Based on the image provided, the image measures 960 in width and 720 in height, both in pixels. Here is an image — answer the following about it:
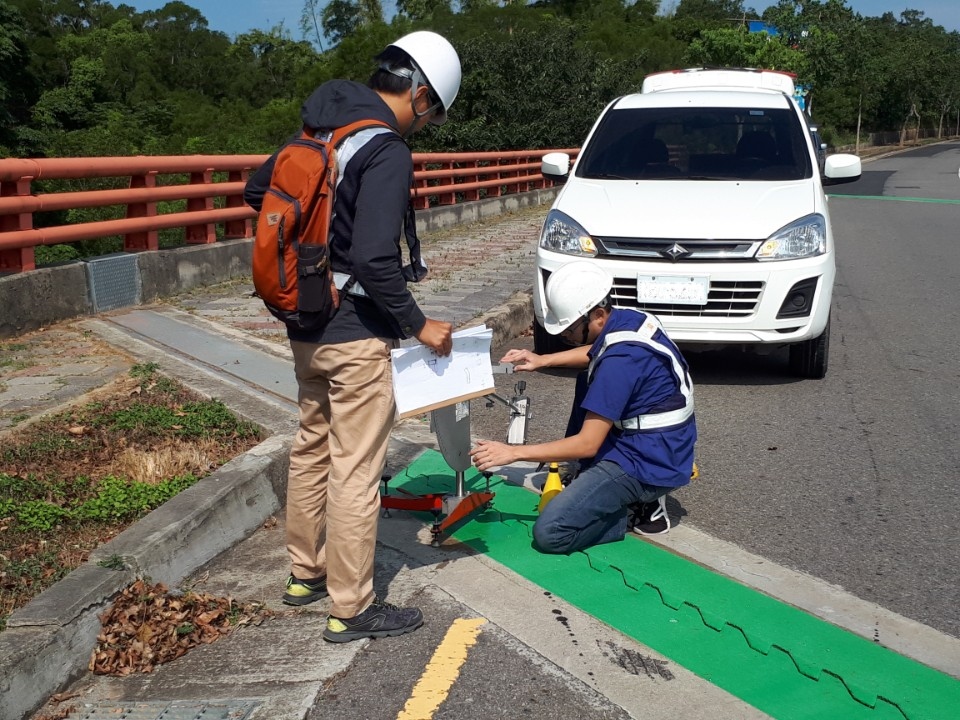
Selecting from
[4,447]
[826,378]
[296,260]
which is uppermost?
[296,260]

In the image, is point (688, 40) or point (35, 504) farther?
point (688, 40)

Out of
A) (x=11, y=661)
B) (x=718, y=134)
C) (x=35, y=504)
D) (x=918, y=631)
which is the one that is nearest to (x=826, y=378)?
(x=718, y=134)

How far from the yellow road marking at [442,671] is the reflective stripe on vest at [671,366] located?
1.07 meters

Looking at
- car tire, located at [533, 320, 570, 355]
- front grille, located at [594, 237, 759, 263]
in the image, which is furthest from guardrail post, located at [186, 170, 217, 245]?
front grille, located at [594, 237, 759, 263]

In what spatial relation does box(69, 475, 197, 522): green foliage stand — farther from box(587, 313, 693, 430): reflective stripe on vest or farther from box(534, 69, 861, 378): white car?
box(534, 69, 861, 378): white car

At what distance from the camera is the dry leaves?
343cm

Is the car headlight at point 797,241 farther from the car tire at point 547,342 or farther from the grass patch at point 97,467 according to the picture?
the grass patch at point 97,467

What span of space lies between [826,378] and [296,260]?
16.5 feet

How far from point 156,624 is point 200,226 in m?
6.62

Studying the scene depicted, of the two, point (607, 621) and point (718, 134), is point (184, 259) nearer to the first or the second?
point (718, 134)

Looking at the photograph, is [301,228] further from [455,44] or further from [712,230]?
[455,44]

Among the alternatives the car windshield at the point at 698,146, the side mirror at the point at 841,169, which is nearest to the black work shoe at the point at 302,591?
the car windshield at the point at 698,146

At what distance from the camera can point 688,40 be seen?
61.4m

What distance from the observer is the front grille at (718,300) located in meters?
6.63
